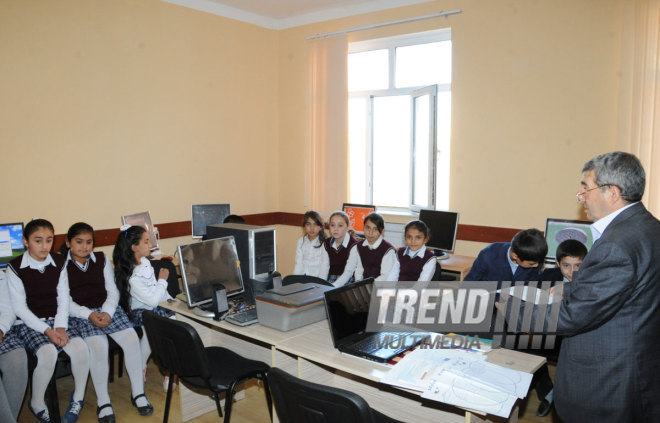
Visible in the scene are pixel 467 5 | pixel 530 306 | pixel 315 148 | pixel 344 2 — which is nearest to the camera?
pixel 530 306

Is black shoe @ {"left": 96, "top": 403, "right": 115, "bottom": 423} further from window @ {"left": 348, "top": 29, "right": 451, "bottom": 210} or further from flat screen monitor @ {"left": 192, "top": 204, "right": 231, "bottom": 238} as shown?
window @ {"left": 348, "top": 29, "right": 451, "bottom": 210}

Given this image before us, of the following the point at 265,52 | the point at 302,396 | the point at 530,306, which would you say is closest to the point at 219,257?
the point at 302,396

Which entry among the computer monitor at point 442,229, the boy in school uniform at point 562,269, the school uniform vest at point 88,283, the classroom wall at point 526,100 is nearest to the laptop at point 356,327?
the boy in school uniform at point 562,269

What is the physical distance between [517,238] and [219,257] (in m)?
1.75

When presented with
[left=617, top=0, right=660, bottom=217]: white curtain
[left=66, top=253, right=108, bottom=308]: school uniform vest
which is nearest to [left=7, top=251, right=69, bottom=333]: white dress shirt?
[left=66, top=253, right=108, bottom=308]: school uniform vest

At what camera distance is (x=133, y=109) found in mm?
4809

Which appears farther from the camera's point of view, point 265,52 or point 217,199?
point 265,52

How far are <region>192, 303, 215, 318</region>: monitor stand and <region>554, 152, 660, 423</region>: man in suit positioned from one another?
1.78 m

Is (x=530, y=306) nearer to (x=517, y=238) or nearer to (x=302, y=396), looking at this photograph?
(x=302, y=396)

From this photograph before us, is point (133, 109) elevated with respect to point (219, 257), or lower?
elevated

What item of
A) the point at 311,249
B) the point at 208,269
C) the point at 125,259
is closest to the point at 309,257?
the point at 311,249

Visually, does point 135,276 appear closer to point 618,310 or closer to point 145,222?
point 145,222

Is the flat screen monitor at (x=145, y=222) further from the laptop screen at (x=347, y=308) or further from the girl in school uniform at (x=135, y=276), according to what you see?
the laptop screen at (x=347, y=308)

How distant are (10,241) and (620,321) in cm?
395
